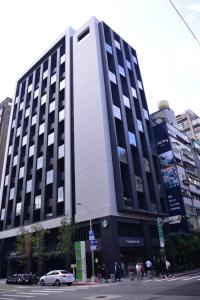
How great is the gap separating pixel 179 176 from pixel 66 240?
2484 centimetres

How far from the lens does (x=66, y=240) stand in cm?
3791

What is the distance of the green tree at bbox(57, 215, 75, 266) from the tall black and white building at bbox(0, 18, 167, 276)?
209cm

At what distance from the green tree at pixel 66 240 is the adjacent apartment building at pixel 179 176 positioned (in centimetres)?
1713

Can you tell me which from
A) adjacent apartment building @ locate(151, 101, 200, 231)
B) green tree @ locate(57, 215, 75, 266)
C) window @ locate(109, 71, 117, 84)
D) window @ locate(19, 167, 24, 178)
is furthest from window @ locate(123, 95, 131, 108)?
window @ locate(19, 167, 24, 178)

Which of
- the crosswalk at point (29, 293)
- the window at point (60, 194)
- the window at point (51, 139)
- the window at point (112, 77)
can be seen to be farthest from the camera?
the window at point (51, 139)

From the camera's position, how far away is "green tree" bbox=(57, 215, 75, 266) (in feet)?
124

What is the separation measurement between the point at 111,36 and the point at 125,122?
804 inches

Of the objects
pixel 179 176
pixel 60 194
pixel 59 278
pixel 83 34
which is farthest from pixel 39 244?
pixel 83 34

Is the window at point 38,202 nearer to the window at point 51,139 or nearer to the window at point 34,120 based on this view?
the window at point 51,139

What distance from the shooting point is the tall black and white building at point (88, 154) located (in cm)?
3938

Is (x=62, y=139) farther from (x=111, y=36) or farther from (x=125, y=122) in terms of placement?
(x=111, y=36)

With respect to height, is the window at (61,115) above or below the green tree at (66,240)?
above

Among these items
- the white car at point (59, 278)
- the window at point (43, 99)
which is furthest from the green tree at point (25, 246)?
the window at point (43, 99)

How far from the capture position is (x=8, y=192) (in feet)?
190
